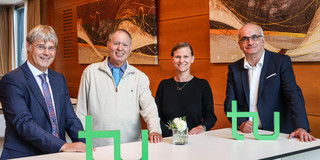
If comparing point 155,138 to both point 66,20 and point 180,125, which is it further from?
point 66,20

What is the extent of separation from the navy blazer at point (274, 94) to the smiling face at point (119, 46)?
0.98 m

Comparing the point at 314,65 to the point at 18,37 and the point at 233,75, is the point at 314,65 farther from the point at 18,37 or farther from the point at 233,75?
the point at 18,37

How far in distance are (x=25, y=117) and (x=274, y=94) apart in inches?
76.5

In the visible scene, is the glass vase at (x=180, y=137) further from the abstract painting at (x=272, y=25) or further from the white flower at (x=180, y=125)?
the abstract painting at (x=272, y=25)

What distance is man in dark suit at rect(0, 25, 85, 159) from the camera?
2.26 m

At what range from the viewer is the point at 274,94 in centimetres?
293

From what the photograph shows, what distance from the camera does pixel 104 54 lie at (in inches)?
248

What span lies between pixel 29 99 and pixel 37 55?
1.02 ft

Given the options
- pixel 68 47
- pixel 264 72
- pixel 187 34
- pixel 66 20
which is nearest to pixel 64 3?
pixel 66 20

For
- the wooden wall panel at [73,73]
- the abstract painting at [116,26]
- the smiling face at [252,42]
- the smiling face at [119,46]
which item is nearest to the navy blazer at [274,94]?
the smiling face at [252,42]

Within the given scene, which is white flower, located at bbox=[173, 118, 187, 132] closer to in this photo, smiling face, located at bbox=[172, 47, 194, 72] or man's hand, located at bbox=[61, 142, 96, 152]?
man's hand, located at bbox=[61, 142, 96, 152]

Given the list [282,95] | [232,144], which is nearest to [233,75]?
[282,95]

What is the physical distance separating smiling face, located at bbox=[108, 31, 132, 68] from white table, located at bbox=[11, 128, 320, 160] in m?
0.80

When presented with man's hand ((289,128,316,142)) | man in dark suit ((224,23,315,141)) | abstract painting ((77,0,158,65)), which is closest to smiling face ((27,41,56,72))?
man in dark suit ((224,23,315,141))
